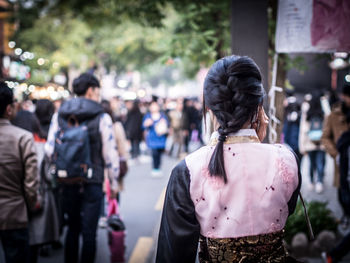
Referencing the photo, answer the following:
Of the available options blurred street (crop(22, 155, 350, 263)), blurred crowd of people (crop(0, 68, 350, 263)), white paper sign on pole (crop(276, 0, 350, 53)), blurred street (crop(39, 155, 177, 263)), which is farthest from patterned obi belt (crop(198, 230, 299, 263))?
white paper sign on pole (crop(276, 0, 350, 53))

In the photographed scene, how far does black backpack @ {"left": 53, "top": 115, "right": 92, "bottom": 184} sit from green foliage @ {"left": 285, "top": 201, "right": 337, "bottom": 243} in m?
2.78

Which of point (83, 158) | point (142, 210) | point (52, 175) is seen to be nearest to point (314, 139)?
point (142, 210)

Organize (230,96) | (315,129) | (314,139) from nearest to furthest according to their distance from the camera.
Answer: (230,96), (314,139), (315,129)

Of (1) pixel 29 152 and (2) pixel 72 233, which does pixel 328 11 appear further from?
(2) pixel 72 233

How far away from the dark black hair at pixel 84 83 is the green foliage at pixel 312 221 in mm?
2989

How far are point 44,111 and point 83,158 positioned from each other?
217cm

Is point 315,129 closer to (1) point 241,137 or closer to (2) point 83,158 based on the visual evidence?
(2) point 83,158

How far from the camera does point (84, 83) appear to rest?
15.0 ft

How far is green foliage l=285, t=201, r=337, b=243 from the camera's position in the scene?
18.8ft

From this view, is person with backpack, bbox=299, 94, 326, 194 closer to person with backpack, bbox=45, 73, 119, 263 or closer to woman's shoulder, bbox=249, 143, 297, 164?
person with backpack, bbox=45, 73, 119, 263

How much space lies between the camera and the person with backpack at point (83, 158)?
4.31 m

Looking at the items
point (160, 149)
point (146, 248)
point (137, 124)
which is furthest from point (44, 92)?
point (146, 248)

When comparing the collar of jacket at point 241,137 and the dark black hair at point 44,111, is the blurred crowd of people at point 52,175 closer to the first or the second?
the dark black hair at point 44,111

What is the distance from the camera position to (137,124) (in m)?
14.8
